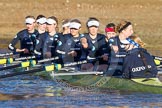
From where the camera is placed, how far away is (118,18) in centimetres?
3659

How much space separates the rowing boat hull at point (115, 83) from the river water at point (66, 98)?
0.13 m

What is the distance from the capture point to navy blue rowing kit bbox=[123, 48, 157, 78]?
16.7 metres

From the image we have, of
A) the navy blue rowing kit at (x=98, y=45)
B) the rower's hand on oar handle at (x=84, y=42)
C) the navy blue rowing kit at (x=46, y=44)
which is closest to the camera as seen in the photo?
the navy blue rowing kit at (x=98, y=45)

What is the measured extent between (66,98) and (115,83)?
4.10ft

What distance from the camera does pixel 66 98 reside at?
17.0 m

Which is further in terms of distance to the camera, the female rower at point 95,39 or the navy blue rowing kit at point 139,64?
the female rower at point 95,39

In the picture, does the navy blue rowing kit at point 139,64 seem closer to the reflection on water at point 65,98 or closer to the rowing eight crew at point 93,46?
the rowing eight crew at point 93,46

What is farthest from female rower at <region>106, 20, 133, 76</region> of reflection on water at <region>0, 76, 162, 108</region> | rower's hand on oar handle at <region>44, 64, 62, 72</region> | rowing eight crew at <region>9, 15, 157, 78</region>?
A: rower's hand on oar handle at <region>44, 64, 62, 72</region>

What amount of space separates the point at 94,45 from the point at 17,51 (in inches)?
150

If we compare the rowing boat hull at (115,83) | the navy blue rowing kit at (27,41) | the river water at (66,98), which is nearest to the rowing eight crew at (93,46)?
the navy blue rowing kit at (27,41)

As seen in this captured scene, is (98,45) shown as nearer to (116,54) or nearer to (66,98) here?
(116,54)

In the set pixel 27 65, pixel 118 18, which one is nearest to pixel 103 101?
pixel 27 65

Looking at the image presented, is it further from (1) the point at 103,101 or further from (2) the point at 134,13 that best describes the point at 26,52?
(2) the point at 134,13

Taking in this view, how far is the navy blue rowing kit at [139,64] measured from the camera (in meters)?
16.7
